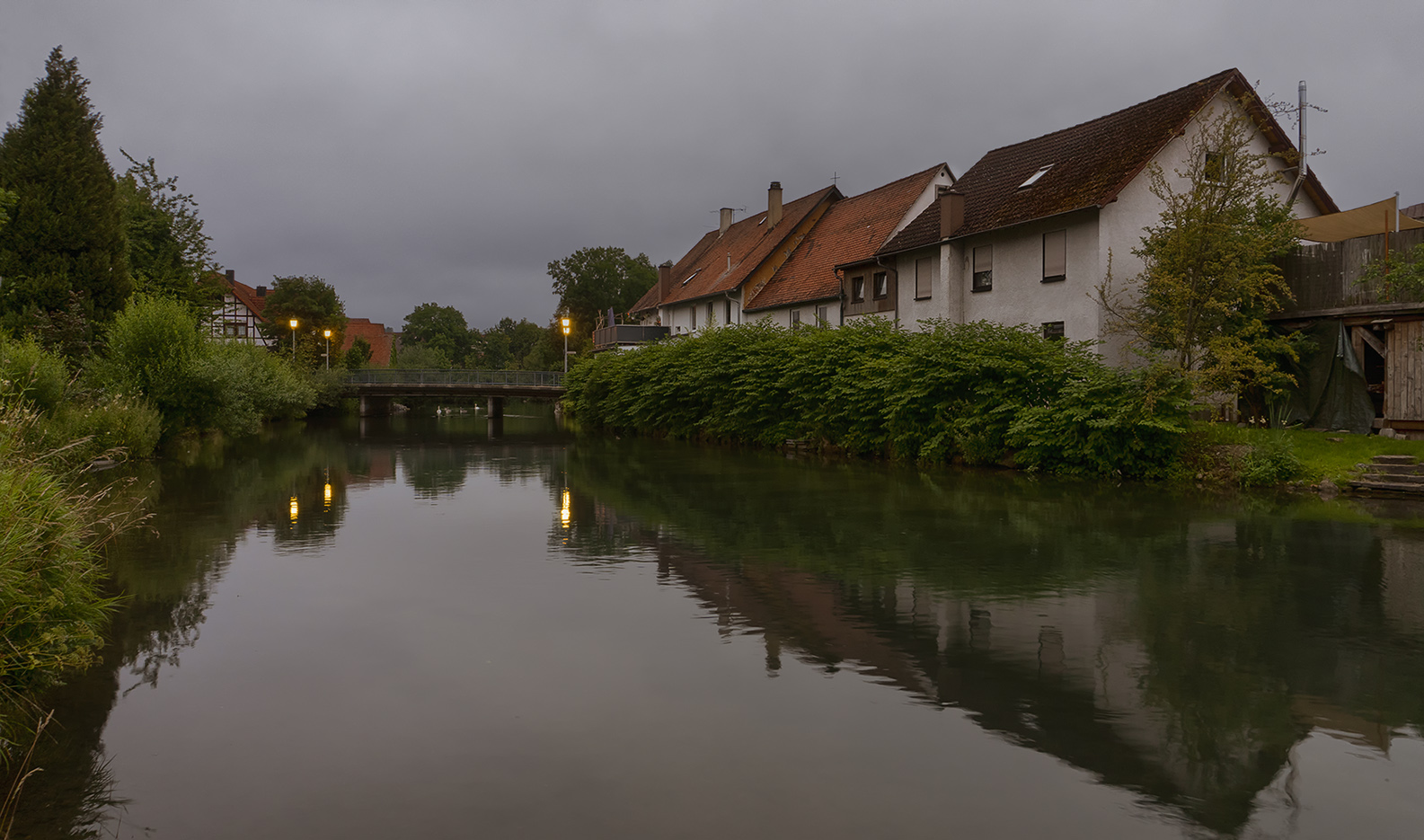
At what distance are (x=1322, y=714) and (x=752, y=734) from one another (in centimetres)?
382

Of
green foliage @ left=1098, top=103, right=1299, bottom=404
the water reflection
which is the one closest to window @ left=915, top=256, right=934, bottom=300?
green foliage @ left=1098, top=103, right=1299, bottom=404

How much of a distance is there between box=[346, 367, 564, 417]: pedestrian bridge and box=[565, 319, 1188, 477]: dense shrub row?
29677mm

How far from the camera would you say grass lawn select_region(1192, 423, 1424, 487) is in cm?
1972

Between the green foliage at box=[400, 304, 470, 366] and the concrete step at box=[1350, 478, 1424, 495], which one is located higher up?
the green foliage at box=[400, 304, 470, 366]

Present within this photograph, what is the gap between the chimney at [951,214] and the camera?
3331 centimetres

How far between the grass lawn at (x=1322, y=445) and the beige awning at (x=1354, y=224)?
7.48 metres

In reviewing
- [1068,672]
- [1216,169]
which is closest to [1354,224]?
[1216,169]

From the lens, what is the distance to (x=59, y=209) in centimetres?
3309

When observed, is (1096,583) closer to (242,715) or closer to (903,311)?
(242,715)

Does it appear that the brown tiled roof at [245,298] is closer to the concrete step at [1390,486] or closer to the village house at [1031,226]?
the village house at [1031,226]

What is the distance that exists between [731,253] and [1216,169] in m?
35.6

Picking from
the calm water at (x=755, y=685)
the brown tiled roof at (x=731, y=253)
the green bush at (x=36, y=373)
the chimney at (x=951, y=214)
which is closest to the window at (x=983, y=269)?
the chimney at (x=951, y=214)

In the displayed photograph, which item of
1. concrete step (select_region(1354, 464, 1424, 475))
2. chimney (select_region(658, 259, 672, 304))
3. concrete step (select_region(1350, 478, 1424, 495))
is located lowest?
concrete step (select_region(1350, 478, 1424, 495))

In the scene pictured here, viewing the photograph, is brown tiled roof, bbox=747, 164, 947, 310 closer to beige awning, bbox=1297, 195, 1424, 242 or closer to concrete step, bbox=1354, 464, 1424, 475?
beige awning, bbox=1297, 195, 1424, 242
